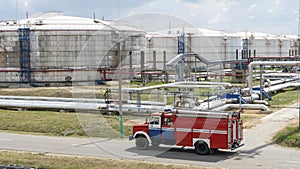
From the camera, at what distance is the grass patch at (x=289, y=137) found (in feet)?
70.9

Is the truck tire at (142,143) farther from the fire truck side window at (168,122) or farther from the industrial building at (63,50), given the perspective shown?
the industrial building at (63,50)

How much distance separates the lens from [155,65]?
227ft

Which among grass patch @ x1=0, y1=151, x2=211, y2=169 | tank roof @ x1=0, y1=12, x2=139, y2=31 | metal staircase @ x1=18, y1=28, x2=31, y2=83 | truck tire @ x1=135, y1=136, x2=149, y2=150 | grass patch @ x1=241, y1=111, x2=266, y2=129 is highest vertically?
tank roof @ x1=0, y1=12, x2=139, y2=31

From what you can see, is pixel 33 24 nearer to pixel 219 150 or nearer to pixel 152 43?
pixel 152 43

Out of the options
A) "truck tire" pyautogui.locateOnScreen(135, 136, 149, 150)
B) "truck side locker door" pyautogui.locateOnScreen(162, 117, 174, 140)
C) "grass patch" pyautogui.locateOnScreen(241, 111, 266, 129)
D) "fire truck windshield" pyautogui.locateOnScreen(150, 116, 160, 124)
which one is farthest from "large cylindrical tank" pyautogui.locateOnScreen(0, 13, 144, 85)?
"truck side locker door" pyautogui.locateOnScreen(162, 117, 174, 140)

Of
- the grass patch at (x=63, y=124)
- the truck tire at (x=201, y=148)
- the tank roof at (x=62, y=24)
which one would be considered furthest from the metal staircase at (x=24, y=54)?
the truck tire at (x=201, y=148)

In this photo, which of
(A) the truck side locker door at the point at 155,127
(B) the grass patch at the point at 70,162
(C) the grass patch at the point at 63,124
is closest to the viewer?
(B) the grass patch at the point at 70,162

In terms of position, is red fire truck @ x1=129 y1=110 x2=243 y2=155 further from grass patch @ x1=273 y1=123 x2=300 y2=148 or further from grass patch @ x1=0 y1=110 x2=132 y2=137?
grass patch @ x1=0 y1=110 x2=132 y2=137

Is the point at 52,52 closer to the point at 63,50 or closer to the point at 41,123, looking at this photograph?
the point at 63,50

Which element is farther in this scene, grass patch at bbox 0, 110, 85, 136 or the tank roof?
the tank roof

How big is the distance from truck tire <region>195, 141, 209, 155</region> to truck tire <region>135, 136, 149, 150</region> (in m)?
2.22

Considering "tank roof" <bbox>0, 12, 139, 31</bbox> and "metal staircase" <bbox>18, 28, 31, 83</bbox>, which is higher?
"tank roof" <bbox>0, 12, 139, 31</bbox>

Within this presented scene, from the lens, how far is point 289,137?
2231 cm

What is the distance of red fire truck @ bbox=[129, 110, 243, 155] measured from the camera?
19.2 metres
